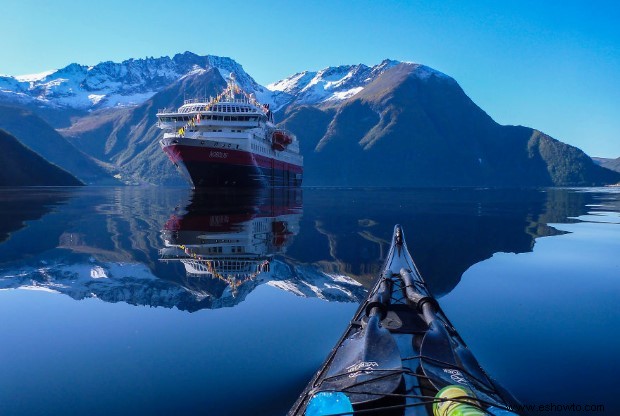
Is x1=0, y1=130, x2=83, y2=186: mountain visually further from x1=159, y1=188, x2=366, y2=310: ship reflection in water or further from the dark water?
x1=159, y1=188, x2=366, y2=310: ship reflection in water

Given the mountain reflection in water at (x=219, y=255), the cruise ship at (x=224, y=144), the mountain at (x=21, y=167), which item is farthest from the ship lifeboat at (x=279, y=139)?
the mountain at (x=21, y=167)

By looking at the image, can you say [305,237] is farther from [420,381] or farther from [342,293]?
[420,381]

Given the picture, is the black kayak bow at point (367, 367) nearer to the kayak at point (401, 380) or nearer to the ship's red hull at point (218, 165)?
the kayak at point (401, 380)

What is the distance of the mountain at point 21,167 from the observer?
9475 cm

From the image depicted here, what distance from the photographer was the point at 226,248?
15.8 meters

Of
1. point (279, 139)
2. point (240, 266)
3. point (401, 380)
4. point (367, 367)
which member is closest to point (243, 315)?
point (240, 266)

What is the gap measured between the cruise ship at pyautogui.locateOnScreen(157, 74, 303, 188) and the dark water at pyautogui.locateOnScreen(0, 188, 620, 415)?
39.1 metres

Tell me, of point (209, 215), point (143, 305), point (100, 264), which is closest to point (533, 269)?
point (143, 305)

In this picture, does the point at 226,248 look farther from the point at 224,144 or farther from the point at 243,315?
the point at 224,144

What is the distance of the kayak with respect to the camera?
380 cm

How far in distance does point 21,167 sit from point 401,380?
390ft

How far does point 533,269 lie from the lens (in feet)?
45.9

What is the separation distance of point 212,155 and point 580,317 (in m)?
53.5

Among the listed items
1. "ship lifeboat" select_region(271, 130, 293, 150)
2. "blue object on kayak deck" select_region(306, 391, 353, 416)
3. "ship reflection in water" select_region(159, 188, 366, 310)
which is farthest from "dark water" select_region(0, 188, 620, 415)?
"ship lifeboat" select_region(271, 130, 293, 150)
